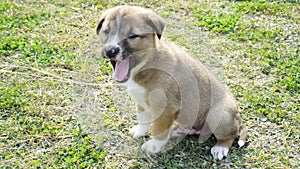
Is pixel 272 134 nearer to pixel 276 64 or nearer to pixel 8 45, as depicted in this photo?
pixel 276 64

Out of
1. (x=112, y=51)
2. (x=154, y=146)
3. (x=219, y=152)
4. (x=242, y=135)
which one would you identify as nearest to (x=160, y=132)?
(x=154, y=146)

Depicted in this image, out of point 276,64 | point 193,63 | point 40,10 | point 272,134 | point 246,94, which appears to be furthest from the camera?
point 40,10

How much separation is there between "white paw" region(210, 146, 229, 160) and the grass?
0.07m

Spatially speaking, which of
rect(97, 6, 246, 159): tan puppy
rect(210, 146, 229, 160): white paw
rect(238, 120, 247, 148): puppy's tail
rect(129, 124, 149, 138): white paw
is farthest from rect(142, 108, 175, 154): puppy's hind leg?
rect(238, 120, 247, 148): puppy's tail

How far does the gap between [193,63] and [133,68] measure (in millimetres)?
683

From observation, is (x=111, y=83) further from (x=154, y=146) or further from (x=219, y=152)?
(x=219, y=152)

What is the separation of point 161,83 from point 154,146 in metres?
0.77

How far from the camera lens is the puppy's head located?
3.85 m

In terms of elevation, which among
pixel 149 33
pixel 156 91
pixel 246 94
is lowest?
pixel 246 94

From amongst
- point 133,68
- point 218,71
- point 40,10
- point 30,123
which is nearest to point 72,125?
point 30,123

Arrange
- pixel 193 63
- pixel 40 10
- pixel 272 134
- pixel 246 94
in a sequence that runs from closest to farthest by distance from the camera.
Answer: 1. pixel 193 63
2. pixel 272 134
3. pixel 246 94
4. pixel 40 10

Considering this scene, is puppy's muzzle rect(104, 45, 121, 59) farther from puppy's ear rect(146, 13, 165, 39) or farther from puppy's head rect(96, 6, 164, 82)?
puppy's ear rect(146, 13, 165, 39)

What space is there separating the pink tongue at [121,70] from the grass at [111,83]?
3.08 feet

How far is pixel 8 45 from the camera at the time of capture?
6.18 metres
